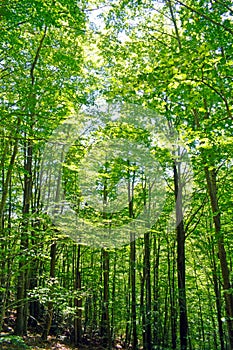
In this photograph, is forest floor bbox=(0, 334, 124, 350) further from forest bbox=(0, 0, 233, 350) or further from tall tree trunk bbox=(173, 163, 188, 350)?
tall tree trunk bbox=(173, 163, 188, 350)

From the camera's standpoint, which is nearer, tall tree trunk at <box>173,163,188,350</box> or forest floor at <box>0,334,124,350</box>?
forest floor at <box>0,334,124,350</box>

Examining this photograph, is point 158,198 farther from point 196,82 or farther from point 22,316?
point 196,82

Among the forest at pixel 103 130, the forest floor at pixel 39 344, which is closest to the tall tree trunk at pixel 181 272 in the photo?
the forest at pixel 103 130

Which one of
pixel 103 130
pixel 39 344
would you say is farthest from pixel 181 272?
pixel 103 130

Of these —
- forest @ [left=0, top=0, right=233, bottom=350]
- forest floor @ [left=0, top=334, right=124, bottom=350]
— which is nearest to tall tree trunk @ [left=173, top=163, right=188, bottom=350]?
forest @ [left=0, top=0, right=233, bottom=350]

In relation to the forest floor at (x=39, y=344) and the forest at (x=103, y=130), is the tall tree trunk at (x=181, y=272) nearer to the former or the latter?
the forest at (x=103, y=130)

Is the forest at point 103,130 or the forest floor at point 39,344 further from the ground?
the forest at point 103,130

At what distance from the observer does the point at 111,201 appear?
44.5 ft

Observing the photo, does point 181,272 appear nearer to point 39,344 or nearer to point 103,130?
point 39,344

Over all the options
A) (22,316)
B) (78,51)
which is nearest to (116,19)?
(78,51)

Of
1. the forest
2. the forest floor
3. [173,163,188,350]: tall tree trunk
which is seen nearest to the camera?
the forest

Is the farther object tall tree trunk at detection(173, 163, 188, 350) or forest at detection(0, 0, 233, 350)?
tall tree trunk at detection(173, 163, 188, 350)

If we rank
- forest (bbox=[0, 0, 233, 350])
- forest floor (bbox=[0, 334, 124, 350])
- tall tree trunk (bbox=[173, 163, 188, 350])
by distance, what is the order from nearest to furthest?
1. forest (bbox=[0, 0, 233, 350])
2. forest floor (bbox=[0, 334, 124, 350])
3. tall tree trunk (bbox=[173, 163, 188, 350])

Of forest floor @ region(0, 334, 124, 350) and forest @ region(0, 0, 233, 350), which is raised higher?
forest @ region(0, 0, 233, 350)
